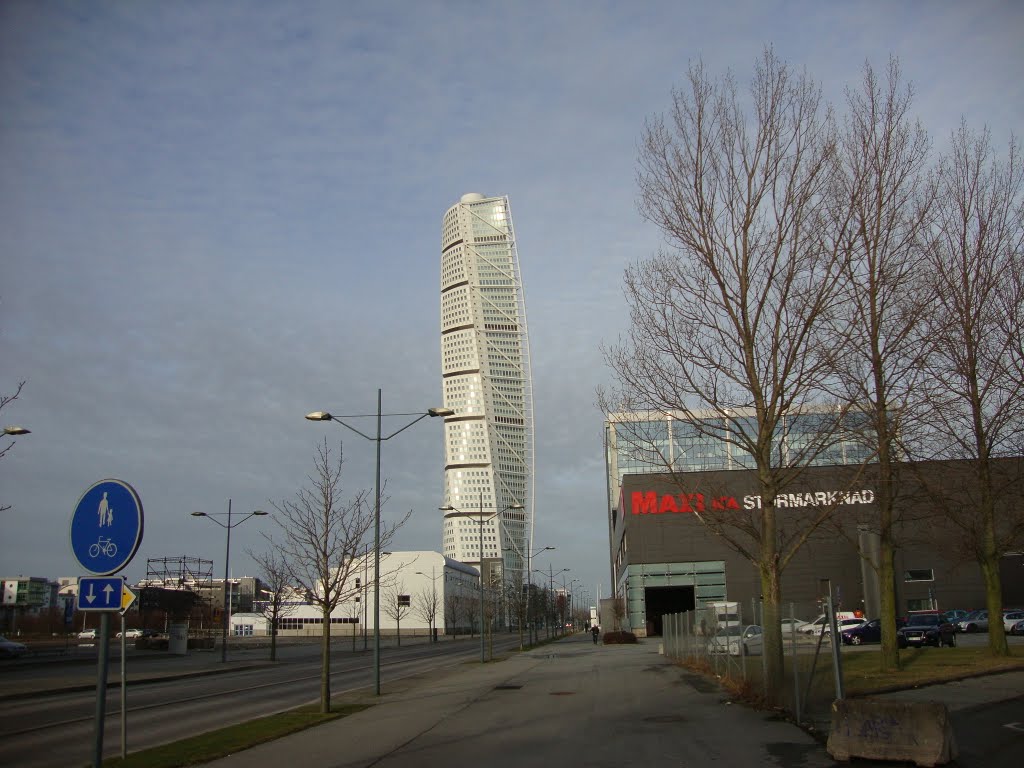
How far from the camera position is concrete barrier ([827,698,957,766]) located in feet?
31.6

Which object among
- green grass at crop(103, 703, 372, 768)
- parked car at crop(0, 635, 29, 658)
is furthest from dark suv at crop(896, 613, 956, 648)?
parked car at crop(0, 635, 29, 658)

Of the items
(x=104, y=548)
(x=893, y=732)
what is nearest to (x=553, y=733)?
(x=893, y=732)

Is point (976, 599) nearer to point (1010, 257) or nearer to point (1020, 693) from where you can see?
point (1010, 257)

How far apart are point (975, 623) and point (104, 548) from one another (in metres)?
54.4

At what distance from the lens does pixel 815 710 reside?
14531mm

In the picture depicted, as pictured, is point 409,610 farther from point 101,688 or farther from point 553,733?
point 101,688

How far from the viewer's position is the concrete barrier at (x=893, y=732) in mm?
9641

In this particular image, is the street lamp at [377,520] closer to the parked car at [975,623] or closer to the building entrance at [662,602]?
the parked car at [975,623]

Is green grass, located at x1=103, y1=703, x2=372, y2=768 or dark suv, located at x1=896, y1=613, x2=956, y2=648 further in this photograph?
dark suv, located at x1=896, y1=613, x2=956, y2=648

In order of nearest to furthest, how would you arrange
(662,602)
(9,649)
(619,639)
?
(9,649), (619,639), (662,602)

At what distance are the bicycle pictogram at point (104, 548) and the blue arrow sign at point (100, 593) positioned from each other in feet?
0.90

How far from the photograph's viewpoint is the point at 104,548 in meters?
7.84

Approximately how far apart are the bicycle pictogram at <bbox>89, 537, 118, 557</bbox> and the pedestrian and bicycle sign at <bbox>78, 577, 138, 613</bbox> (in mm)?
267

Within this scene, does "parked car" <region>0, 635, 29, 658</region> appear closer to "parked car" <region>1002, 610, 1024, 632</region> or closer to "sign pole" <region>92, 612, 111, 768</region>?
"sign pole" <region>92, 612, 111, 768</region>
